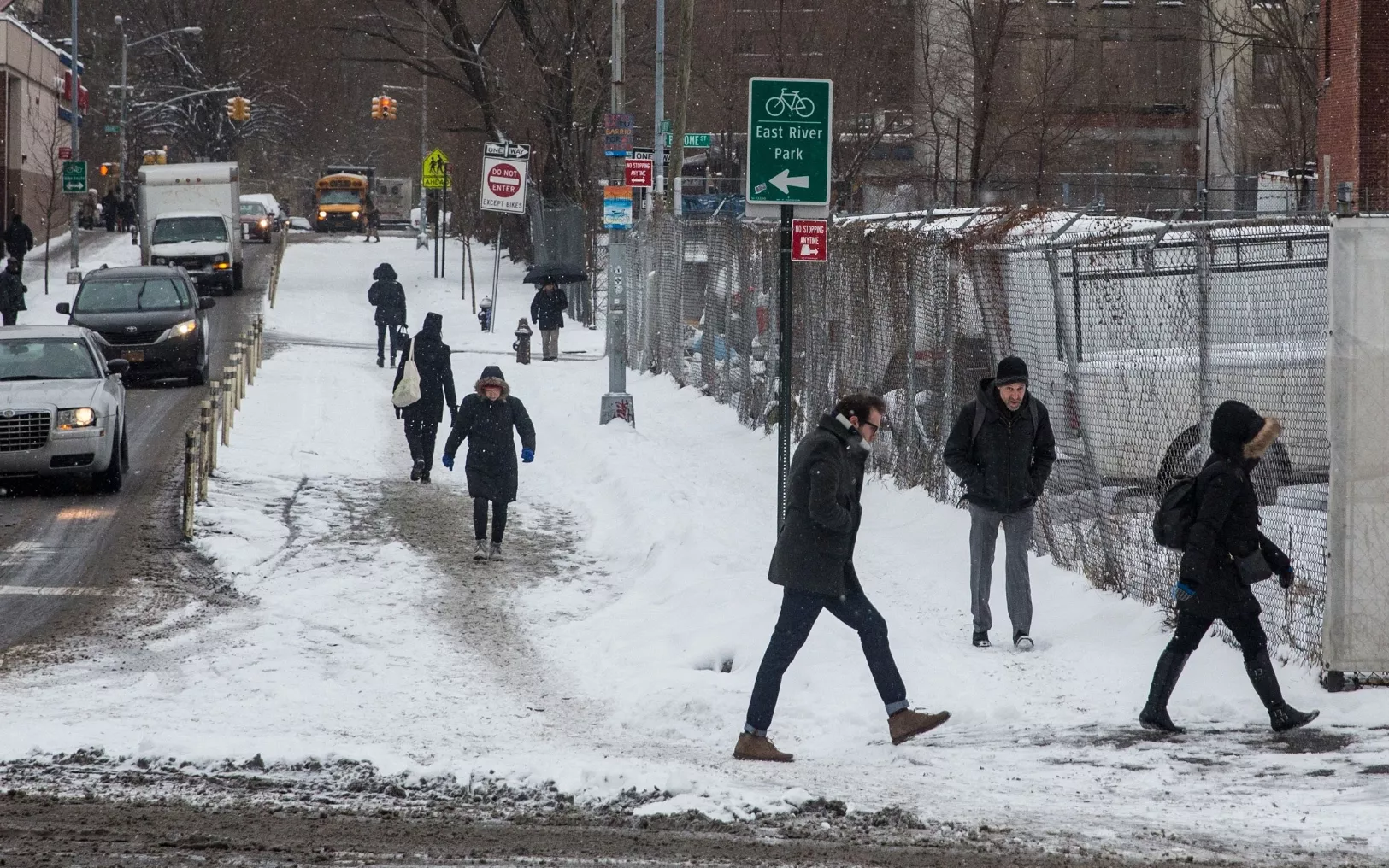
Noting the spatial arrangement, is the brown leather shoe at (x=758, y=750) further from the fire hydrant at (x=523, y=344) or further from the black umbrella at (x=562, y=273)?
the black umbrella at (x=562, y=273)

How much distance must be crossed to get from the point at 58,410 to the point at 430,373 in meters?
3.48

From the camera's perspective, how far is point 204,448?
1576 cm

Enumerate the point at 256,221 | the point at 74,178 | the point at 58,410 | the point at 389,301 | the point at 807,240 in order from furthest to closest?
the point at 256,221, the point at 74,178, the point at 389,301, the point at 58,410, the point at 807,240

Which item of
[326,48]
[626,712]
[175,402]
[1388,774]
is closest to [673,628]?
[626,712]

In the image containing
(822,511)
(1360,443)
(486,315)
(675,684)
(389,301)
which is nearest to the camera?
(822,511)

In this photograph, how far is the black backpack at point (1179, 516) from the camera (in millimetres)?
7512

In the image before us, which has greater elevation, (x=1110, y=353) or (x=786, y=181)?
(x=786, y=181)

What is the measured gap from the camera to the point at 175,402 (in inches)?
898

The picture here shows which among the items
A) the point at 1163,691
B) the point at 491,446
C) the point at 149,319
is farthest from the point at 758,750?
the point at 149,319

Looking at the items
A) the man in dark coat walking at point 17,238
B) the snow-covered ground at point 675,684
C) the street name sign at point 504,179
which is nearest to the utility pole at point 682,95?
the street name sign at point 504,179

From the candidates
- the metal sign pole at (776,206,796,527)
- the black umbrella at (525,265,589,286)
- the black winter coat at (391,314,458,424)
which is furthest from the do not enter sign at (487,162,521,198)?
the metal sign pole at (776,206,796,527)

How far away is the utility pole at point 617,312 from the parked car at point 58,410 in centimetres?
562

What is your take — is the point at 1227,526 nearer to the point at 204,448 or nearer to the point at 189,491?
the point at 189,491

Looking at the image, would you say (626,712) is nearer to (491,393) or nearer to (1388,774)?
(1388,774)
